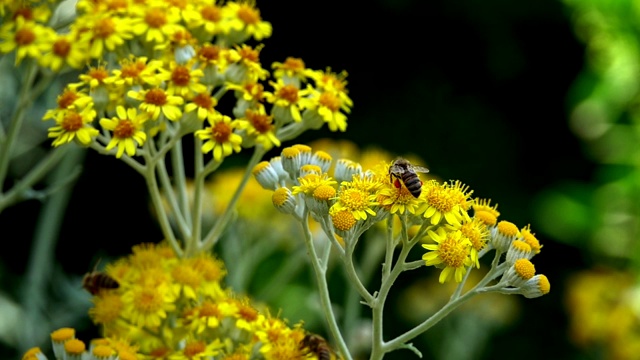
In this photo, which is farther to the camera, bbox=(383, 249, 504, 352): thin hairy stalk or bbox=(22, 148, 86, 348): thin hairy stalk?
bbox=(22, 148, 86, 348): thin hairy stalk

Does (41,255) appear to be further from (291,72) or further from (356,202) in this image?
(356,202)

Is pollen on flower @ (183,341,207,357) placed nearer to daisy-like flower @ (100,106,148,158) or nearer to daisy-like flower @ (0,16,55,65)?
daisy-like flower @ (100,106,148,158)

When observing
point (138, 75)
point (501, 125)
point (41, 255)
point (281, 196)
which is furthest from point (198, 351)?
point (501, 125)

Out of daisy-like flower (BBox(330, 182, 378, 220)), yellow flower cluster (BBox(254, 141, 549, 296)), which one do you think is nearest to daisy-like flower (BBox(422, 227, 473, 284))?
yellow flower cluster (BBox(254, 141, 549, 296))

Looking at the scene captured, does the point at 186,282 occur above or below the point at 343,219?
below

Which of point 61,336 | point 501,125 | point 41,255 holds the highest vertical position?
point 501,125

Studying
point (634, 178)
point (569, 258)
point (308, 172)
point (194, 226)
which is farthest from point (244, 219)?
point (569, 258)

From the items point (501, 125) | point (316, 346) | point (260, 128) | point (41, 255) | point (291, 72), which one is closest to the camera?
point (316, 346)
